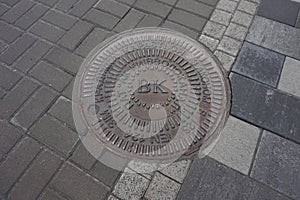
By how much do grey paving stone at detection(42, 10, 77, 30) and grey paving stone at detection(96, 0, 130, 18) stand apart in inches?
12.9

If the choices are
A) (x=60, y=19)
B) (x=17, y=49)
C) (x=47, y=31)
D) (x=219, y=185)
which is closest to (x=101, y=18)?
(x=60, y=19)

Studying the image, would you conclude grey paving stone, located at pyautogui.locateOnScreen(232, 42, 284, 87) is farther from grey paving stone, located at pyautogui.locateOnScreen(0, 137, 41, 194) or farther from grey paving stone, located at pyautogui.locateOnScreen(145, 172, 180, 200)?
grey paving stone, located at pyautogui.locateOnScreen(0, 137, 41, 194)

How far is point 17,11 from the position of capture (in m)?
2.86

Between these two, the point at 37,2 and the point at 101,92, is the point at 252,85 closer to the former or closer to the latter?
the point at 101,92

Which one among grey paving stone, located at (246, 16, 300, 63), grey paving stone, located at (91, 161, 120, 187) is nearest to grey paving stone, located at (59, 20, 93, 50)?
grey paving stone, located at (91, 161, 120, 187)

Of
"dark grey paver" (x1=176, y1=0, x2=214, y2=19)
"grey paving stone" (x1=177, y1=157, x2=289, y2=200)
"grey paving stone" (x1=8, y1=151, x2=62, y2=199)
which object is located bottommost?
"grey paving stone" (x1=8, y1=151, x2=62, y2=199)

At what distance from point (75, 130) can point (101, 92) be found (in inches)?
15.1

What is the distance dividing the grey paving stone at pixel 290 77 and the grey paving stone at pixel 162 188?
124cm

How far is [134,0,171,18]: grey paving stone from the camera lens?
2785 mm

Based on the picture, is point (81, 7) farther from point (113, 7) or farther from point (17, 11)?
point (17, 11)

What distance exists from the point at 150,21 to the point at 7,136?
165 centimetres

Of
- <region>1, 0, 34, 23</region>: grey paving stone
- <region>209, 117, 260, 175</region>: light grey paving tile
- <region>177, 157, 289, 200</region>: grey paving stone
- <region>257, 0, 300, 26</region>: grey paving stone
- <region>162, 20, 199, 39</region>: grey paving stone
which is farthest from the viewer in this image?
<region>1, 0, 34, 23</region>: grey paving stone

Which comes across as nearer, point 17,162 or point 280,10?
point 17,162

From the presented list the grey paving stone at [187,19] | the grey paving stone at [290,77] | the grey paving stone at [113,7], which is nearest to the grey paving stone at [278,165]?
the grey paving stone at [290,77]
